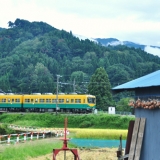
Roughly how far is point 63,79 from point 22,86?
1056 cm

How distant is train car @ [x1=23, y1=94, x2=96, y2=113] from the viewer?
4875cm

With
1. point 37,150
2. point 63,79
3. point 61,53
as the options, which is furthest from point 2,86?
point 37,150

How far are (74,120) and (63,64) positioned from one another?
70985 millimetres

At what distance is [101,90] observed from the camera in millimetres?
59562

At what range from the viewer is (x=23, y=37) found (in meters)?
185

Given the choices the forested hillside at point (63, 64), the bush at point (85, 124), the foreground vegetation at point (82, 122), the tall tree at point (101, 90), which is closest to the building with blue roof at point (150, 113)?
the foreground vegetation at point (82, 122)

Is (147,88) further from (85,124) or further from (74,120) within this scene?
(74,120)

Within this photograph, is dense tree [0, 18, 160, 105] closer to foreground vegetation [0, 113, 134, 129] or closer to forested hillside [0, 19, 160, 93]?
forested hillside [0, 19, 160, 93]

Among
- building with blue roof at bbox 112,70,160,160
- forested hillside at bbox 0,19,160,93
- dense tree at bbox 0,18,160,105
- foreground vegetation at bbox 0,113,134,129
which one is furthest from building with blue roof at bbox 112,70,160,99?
dense tree at bbox 0,18,160,105

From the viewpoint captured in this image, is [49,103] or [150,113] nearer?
[150,113]

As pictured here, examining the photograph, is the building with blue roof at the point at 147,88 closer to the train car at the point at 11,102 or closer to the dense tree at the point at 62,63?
the train car at the point at 11,102

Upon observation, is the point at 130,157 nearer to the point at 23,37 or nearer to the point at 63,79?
the point at 63,79

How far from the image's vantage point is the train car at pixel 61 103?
48.8 metres

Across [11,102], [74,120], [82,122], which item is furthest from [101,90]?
[82,122]
